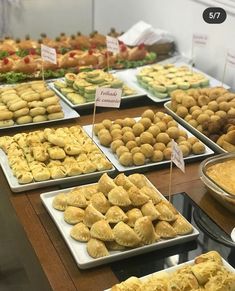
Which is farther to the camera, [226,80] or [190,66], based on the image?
[190,66]

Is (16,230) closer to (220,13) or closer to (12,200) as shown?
(12,200)

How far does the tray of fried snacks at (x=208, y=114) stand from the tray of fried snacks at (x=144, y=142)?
0.05 meters

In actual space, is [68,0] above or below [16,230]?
above

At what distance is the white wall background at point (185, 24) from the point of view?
8.04ft

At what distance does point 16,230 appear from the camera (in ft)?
4.50

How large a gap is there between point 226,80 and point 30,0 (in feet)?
6.47

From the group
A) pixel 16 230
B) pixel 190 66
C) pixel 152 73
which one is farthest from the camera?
pixel 190 66

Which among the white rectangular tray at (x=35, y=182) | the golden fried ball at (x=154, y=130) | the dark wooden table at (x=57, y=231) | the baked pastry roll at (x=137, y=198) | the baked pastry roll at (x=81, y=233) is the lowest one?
the dark wooden table at (x=57, y=231)

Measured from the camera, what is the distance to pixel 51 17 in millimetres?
3885

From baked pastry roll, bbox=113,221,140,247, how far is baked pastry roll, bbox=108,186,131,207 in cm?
9

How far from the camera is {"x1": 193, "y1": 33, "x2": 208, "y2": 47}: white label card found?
2336 millimetres

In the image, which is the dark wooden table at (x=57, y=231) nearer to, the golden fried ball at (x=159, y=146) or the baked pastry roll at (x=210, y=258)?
the golden fried ball at (x=159, y=146)

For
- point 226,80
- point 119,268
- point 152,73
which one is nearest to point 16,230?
point 119,268

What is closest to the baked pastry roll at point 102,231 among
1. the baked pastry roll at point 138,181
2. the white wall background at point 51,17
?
the baked pastry roll at point 138,181
